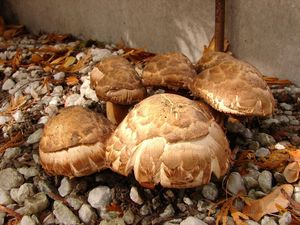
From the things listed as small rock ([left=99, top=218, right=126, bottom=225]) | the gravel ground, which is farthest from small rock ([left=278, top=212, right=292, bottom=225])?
small rock ([left=99, top=218, right=126, bottom=225])

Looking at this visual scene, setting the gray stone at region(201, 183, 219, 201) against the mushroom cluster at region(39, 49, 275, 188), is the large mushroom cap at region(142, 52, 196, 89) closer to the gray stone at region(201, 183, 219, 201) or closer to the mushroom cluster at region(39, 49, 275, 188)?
the mushroom cluster at region(39, 49, 275, 188)

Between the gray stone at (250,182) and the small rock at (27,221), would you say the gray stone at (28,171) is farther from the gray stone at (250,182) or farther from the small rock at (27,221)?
the gray stone at (250,182)

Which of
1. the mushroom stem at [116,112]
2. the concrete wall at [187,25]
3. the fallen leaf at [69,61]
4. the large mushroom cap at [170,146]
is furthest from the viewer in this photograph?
the fallen leaf at [69,61]

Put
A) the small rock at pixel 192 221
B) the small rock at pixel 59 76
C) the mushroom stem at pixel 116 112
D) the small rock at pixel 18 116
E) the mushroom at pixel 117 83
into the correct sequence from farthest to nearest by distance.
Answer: the small rock at pixel 59 76 → the small rock at pixel 18 116 → the mushroom stem at pixel 116 112 → the mushroom at pixel 117 83 → the small rock at pixel 192 221

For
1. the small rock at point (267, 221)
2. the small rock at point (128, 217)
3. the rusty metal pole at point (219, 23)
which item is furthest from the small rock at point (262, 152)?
the rusty metal pole at point (219, 23)

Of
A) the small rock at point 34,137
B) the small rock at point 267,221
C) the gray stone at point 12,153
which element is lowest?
the small rock at point 267,221

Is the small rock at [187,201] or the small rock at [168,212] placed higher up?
the small rock at [187,201]
